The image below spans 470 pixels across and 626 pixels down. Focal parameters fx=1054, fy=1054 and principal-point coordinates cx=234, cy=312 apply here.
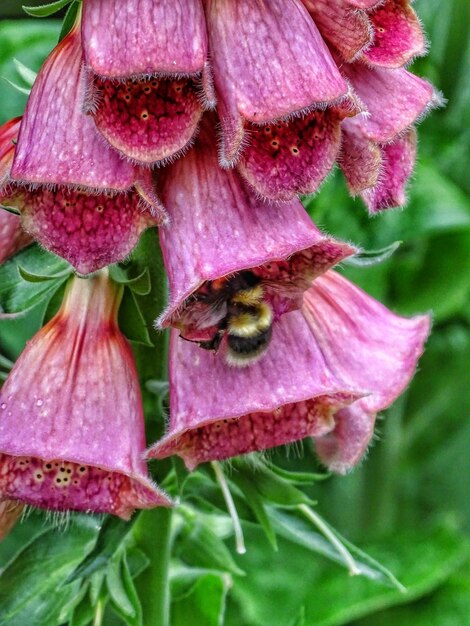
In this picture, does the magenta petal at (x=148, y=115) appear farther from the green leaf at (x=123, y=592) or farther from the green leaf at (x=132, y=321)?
the green leaf at (x=123, y=592)

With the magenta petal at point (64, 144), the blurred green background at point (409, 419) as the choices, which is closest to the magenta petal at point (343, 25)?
the magenta petal at point (64, 144)

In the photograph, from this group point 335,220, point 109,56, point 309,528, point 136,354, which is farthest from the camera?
point 335,220

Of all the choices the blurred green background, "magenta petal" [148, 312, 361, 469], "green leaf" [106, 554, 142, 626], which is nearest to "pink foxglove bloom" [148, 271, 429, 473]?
"magenta petal" [148, 312, 361, 469]

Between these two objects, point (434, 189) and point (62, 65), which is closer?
point (62, 65)

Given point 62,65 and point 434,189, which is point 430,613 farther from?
point 62,65

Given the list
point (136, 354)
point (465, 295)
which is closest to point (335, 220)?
point (465, 295)

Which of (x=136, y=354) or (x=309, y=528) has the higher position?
(x=136, y=354)

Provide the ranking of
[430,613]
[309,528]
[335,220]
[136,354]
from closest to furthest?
[136,354] → [309,528] → [335,220] → [430,613]

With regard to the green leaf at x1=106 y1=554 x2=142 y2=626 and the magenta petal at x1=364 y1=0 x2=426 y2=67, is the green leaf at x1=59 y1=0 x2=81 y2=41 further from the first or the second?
the green leaf at x1=106 y1=554 x2=142 y2=626
